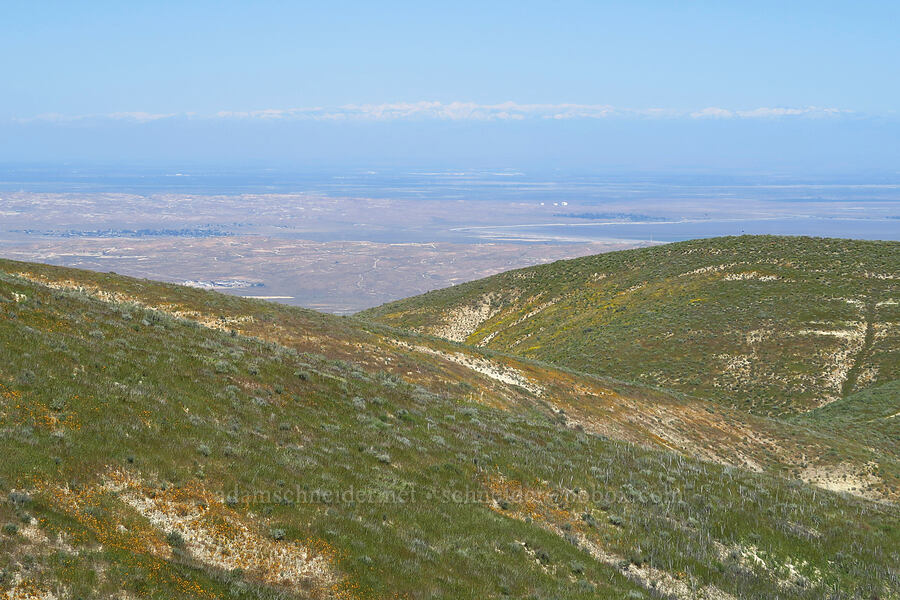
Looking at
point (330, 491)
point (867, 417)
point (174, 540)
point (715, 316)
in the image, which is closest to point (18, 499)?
point (174, 540)

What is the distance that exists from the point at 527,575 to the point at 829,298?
55530 millimetres

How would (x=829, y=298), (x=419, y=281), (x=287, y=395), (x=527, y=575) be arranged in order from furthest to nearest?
(x=419, y=281) → (x=829, y=298) → (x=287, y=395) → (x=527, y=575)

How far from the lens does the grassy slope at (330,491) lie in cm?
1060

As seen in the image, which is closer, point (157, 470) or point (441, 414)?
point (157, 470)

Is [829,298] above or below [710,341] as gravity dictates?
above

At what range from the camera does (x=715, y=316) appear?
187 feet

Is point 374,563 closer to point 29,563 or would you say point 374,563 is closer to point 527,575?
point 527,575

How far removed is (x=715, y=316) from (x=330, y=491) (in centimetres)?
5123

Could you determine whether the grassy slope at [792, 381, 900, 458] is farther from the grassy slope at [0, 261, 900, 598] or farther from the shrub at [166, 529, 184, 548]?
the shrub at [166, 529, 184, 548]

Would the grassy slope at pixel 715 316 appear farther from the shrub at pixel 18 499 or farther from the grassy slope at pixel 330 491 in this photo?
the shrub at pixel 18 499

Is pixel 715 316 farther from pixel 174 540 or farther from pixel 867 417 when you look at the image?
pixel 174 540

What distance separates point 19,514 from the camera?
9781 mm

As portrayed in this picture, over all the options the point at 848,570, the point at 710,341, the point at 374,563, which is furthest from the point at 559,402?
the point at 710,341

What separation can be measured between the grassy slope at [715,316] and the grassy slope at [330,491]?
86.6 ft
